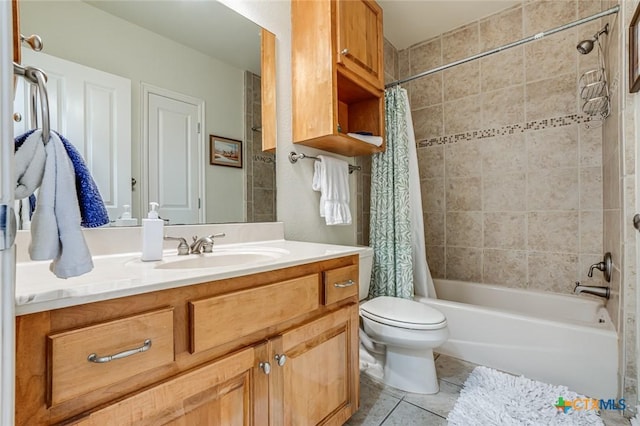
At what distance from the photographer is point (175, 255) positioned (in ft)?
3.71

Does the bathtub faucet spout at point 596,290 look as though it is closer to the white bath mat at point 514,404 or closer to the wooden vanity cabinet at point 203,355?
the white bath mat at point 514,404

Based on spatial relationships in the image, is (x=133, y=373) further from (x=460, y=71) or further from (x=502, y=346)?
(x=460, y=71)

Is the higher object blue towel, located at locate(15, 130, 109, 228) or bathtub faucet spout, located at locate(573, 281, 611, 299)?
blue towel, located at locate(15, 130, 109, 228)

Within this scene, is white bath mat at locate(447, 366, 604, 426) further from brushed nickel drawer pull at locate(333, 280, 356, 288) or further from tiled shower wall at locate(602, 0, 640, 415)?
brushed nickel drawer pull at locate(333, 280, 356, 288)

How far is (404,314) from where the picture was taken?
4.99 feet

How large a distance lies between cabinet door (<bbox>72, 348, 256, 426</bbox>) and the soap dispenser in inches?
17.6

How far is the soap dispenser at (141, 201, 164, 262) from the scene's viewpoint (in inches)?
38.7

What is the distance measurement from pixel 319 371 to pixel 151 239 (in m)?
0.75

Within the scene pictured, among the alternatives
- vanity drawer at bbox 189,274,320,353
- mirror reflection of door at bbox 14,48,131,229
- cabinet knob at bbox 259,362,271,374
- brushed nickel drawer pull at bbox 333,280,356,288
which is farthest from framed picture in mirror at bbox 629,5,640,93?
mirror reflection of door at bbox 14,48,131,229

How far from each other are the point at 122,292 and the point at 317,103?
1.32 meters

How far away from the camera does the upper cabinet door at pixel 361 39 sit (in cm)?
159

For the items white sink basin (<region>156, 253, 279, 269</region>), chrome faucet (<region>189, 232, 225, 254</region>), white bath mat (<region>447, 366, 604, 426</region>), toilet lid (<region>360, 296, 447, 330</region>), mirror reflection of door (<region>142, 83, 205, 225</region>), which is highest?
mirror reflection of door (<region>142, 83, 205, 225</region>)

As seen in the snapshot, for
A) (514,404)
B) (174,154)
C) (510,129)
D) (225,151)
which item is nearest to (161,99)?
(174,154)

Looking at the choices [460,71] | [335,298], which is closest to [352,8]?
[460,71]
